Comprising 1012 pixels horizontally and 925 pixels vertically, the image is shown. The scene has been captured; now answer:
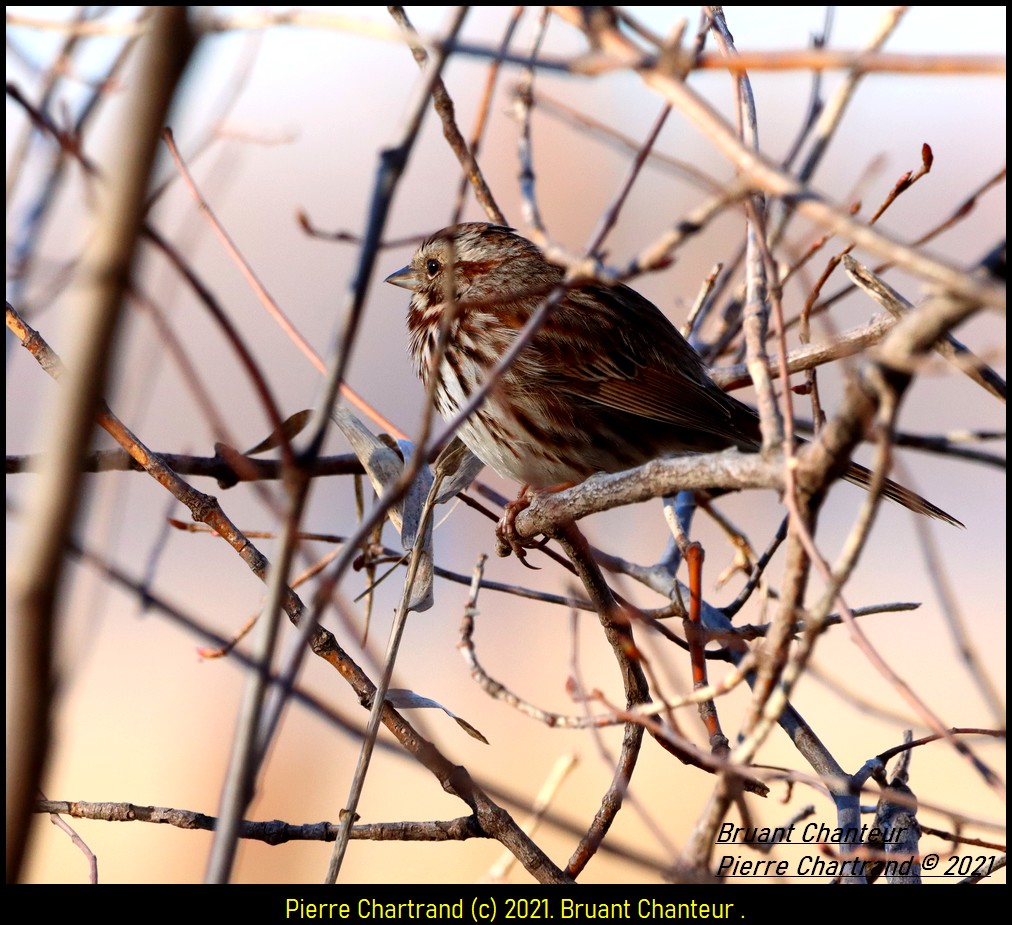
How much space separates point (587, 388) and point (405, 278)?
2.62ft

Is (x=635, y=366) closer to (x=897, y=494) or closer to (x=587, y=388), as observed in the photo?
(x=587, y=388)

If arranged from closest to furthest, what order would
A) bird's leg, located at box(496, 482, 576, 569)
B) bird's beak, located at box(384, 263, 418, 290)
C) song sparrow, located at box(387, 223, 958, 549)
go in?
bird's leg, located at box(496, 482, 576, 569)
song sparrow, located at box(387, 223, 958, 549)
bird's beak, located at box(384, 263, 418, 290)

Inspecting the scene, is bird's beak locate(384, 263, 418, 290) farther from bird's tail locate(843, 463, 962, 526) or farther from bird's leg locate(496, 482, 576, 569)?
bird's tail locate(843, 463, 962, 526)

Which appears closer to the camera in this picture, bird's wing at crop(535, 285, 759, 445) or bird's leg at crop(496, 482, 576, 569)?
bird's leg at crop(496, 482, 576, 569)

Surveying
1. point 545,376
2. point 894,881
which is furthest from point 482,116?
point 894,881

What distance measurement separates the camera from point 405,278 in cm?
348

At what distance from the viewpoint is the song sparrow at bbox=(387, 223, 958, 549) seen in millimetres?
3027

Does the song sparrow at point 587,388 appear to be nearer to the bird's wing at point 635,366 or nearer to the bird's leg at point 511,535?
the bird's wing at point 635,366

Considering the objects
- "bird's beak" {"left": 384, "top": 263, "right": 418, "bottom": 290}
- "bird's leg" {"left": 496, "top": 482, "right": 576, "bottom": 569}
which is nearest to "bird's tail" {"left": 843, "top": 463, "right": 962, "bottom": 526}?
"bird's leg" {"left": 496, "top": 482, "right": 576, "bottom": 569}

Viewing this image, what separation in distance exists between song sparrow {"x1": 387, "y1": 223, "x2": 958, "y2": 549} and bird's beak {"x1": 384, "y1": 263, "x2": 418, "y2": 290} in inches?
6.3

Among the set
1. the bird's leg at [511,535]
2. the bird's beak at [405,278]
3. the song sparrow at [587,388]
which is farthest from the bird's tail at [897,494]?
the bird's beak at [405,278]

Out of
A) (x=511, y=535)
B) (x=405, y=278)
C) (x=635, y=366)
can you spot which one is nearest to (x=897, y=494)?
(x=635, y=366)
